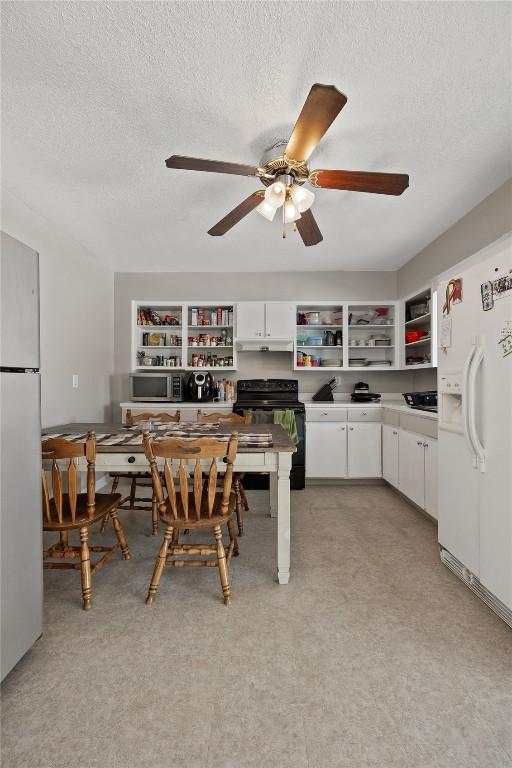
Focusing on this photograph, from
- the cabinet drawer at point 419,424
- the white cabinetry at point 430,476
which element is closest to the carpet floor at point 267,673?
the white cabinetry at point 430,476

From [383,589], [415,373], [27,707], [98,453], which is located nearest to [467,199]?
[415,373]

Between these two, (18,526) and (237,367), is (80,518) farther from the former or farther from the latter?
(237,367)

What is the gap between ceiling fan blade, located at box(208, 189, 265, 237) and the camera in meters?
2.28

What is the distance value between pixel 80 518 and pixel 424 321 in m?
3.77

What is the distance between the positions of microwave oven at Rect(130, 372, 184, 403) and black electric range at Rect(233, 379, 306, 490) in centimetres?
80

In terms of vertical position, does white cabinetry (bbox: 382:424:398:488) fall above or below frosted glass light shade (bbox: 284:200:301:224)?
below

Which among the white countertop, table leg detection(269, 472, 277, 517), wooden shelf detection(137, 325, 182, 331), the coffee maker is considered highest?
wooden shelf detection(137, 325, 182, 331)

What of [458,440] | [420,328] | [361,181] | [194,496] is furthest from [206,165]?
[420,328]

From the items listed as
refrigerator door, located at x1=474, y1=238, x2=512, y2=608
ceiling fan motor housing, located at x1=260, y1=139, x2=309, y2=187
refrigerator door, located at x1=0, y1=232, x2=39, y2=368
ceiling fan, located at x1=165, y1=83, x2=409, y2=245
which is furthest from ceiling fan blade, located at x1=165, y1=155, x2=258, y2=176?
refrigerator door, located at x1=474, y1=238, x2=512, y2=608

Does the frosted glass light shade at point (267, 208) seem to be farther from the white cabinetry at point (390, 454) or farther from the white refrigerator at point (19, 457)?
the white cabinetry at point (390, 454)

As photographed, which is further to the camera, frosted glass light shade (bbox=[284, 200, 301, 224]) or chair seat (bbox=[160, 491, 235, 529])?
frosted glass light shade (bbox=[284, 200, 301, 224])

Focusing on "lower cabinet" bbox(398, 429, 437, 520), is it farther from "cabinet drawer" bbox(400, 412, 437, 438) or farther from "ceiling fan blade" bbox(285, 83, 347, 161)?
"ceiling fan blade" bbox(285, 83, 347, 161)

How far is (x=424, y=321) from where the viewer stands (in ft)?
13.8

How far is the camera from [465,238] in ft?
10.4
